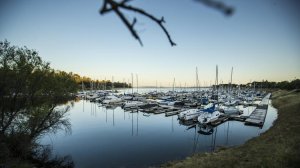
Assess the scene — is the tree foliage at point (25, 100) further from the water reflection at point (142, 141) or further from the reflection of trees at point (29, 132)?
the water reflection at point (142, 141)

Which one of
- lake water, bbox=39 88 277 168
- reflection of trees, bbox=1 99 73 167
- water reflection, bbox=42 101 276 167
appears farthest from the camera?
water reflection, bbox=42 101 276 167

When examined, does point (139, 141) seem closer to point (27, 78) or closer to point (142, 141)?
point (142, 141)

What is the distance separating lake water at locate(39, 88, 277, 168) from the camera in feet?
68.6

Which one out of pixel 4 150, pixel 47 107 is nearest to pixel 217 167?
pixel 4 150

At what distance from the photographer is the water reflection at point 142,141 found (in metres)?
21.1

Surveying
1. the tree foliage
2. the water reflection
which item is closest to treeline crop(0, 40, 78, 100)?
the tree foliage

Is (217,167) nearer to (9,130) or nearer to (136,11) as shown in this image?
(136,11)

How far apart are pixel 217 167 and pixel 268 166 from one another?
330 cm

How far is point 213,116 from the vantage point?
35188mm

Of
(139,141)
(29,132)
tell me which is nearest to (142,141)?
(139,141)

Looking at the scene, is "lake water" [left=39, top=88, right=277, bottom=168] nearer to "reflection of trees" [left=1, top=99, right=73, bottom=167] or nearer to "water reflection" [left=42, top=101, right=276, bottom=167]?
"water reflection" [left=42, top=101, right=276, bottom=167]

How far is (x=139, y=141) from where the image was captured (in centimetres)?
2795

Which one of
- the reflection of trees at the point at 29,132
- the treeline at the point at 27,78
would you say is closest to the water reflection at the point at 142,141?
the reflection of trees at the point at 29,132

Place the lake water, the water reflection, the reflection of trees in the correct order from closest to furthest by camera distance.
A: the reflection of trees → the lake water → the water reflection
